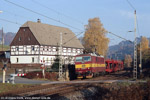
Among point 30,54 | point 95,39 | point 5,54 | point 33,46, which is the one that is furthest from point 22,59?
point 95,39

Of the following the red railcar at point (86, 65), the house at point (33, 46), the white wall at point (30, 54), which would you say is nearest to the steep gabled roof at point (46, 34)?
the house at point (33, 46)

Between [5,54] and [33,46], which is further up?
[33,46]

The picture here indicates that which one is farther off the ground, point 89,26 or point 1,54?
point 89,26

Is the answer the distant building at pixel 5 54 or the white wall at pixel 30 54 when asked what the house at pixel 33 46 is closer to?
the white wall at pixel 30 54

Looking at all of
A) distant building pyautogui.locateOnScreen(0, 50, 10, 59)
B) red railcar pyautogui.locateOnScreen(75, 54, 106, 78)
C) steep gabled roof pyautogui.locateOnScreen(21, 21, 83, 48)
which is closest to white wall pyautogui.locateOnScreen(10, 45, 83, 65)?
steep gabled roof pyautogui.locateOnScreen(21, 21, 83, 48)

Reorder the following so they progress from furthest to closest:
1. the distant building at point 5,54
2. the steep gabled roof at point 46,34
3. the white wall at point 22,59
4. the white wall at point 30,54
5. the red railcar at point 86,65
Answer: the distant building at point 5,54, the steep gabled roof at point 46,34, the white wall at point 22,59, the white wall at point 30,54, the red railcar at point 86,65

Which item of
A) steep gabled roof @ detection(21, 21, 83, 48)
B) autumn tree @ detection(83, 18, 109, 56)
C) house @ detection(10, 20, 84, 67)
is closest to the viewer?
house @ detection(10, 20, 84, 67)

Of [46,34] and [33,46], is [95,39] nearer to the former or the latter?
[46,34]

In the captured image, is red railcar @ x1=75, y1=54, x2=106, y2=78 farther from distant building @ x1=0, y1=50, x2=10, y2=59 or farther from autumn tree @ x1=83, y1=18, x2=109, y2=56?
autumn tree @ x1=83, y1=18, x2=109, y2=56

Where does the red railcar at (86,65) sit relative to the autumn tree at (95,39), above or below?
below

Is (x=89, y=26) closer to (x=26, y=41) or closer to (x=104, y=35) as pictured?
(x=104, y=35)

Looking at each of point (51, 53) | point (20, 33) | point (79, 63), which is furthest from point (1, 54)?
point (79, 63)

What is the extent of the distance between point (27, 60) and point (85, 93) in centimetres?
4167

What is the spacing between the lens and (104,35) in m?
76.9
